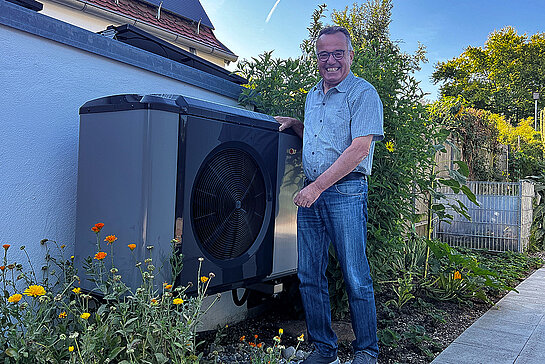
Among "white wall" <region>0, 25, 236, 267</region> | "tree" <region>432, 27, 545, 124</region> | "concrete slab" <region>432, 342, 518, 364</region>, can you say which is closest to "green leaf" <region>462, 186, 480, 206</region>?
"concrete slab" <region>432, 342, 518, 364</region>

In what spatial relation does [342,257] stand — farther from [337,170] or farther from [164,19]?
[164,19]

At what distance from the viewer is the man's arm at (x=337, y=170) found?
1.94m

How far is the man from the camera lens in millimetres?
1986

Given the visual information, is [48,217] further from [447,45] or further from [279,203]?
[447,45]

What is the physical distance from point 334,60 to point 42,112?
131cm

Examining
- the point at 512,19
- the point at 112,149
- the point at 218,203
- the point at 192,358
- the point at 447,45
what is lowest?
the point at 192,358

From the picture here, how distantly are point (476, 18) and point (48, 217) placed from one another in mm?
30976

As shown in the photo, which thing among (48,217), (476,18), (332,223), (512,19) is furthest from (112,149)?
→ (512,19)

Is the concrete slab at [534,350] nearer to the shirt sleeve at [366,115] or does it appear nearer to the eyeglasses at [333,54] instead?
the shirt sleeve at [366,115]

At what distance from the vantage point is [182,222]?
1.76 metres

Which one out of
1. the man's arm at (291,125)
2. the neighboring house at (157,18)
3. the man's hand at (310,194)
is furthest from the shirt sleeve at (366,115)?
the neighboring house at (157,18)

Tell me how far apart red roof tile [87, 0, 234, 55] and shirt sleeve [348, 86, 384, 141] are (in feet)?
16.9

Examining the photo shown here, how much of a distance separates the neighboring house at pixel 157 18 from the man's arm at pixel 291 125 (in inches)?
174

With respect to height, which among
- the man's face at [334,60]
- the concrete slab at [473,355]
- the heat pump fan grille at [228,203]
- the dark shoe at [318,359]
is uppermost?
the man's face at [334,60]
